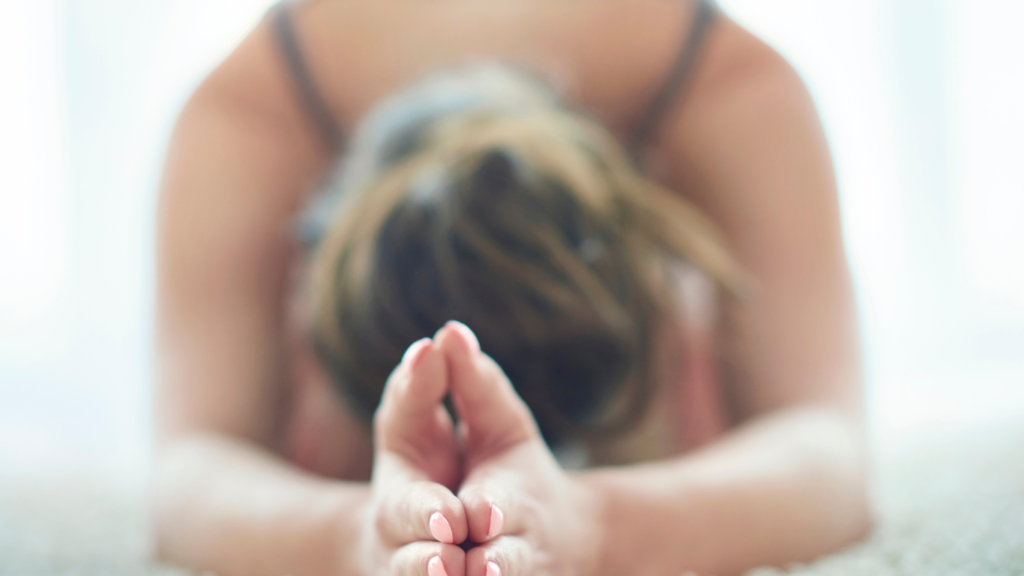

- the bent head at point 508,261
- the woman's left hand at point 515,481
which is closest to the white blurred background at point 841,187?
the bent head at point 508,261

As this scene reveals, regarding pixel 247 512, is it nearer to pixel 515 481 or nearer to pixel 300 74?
pixel 515 481

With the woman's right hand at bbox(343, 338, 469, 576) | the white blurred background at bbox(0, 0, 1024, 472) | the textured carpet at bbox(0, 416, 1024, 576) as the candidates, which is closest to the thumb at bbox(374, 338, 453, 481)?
the woman's right hand at bbox(343, 338, 469, 576)

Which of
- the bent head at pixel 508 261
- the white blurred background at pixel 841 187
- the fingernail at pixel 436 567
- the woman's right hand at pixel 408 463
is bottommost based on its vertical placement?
the fingernail at pixel 436 567

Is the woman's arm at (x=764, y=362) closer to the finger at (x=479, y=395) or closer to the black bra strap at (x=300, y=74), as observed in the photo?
the finger at (x=479, y=395)

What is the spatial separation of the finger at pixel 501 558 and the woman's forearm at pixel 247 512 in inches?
3.5

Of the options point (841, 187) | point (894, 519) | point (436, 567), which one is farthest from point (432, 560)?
point (841, 187)

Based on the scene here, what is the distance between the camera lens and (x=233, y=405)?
487 millimetres

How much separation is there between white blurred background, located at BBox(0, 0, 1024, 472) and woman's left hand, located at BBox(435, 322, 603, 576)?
31 cm

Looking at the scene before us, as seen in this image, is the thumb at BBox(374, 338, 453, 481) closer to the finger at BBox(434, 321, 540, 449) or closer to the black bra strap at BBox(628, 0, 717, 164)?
the finger at BBox(434, 321, 540, 449)

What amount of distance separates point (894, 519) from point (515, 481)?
262 millimetres

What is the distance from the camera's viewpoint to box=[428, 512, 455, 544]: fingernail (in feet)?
0.68

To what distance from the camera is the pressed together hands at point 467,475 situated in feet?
0.73

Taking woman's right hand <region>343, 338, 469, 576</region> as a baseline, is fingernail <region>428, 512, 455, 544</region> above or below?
below

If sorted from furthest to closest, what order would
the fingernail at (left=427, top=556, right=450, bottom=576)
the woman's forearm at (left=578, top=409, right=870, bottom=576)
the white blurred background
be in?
the white blurred background → the woman's forearm at (left=578, top=409, right=870, bottom=576) → the fingernail at (left=427, top=556, right=450, bottom=576)
